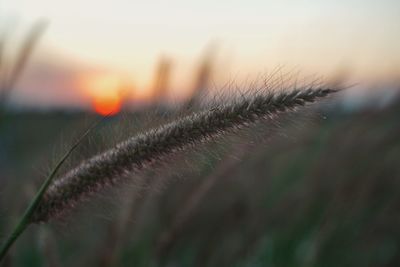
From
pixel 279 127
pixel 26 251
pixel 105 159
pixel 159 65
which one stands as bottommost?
pixel 26 251

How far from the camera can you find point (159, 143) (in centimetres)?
105

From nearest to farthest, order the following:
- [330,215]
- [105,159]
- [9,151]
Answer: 1. [105,159]
2. [330,215]
3. [9,151]

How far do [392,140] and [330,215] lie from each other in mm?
740

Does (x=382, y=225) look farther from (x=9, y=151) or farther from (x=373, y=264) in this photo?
(x=9, y=151)

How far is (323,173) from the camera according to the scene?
3.32m

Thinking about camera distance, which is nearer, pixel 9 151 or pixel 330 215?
pixel 330 215

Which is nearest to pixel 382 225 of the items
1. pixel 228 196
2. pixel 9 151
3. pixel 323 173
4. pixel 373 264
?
pixel 373 264

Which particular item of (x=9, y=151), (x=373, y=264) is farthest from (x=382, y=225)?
(x=9, y=151)

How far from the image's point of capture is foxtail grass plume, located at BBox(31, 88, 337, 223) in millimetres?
1025

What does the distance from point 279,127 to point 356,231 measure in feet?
7.78

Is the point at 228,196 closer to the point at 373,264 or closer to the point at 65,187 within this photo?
the point at 373,264

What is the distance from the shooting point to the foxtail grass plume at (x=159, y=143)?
40.4 inches

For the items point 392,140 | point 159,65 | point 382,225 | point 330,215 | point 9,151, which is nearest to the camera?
point 159,65

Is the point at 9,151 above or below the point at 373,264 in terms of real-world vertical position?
below
